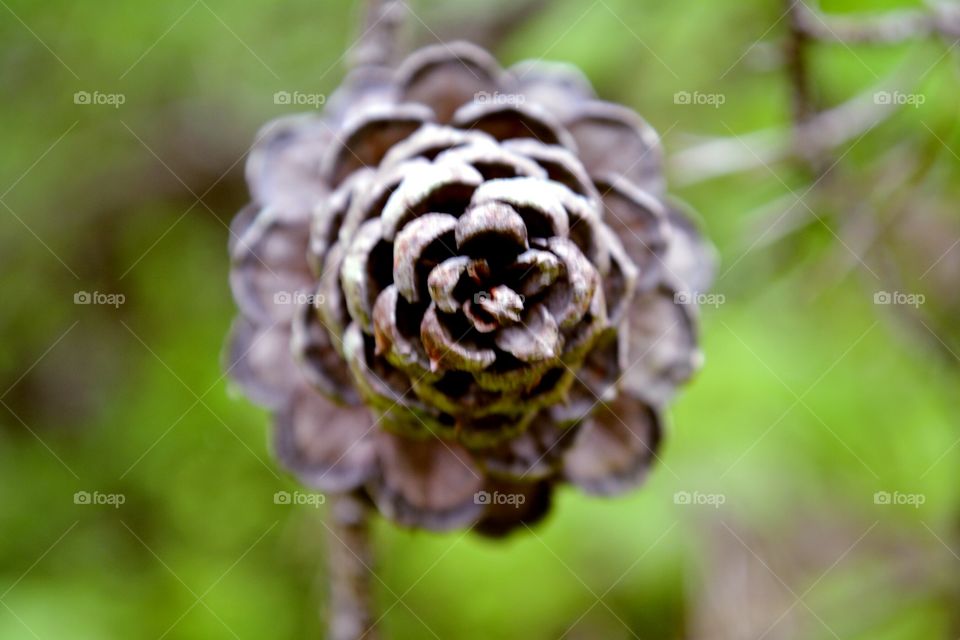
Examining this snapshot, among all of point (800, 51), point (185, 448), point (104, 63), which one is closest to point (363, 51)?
point (800, 51)

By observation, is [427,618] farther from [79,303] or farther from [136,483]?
[79,303]
